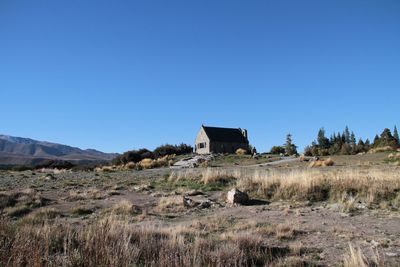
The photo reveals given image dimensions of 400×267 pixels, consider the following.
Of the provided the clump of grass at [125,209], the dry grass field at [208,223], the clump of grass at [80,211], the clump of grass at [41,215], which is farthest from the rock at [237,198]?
the clump of grass at [41,215]

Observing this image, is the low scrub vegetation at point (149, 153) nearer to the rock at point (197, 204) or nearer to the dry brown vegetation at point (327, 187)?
the dry brown vegetation at point (327, 187)

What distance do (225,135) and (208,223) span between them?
56224 mm

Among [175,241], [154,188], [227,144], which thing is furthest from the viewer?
[227,144]

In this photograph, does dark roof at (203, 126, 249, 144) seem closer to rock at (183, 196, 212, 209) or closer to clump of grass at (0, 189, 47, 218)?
clump of grass at (0, 189, 47, 218)

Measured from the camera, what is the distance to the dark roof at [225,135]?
64.0 m

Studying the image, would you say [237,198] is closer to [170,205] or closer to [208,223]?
[170,205]

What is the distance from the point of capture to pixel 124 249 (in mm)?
5188

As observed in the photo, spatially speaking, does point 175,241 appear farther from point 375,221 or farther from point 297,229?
point 375,221

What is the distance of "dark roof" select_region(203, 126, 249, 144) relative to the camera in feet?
210

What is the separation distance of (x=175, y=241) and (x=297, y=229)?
3.35 m

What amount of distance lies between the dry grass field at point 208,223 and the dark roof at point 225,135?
4374 cm

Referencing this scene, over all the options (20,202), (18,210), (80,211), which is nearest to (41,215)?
(80,211)

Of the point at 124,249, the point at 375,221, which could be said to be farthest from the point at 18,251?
the point at 375,221

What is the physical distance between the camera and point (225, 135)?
65688mm
